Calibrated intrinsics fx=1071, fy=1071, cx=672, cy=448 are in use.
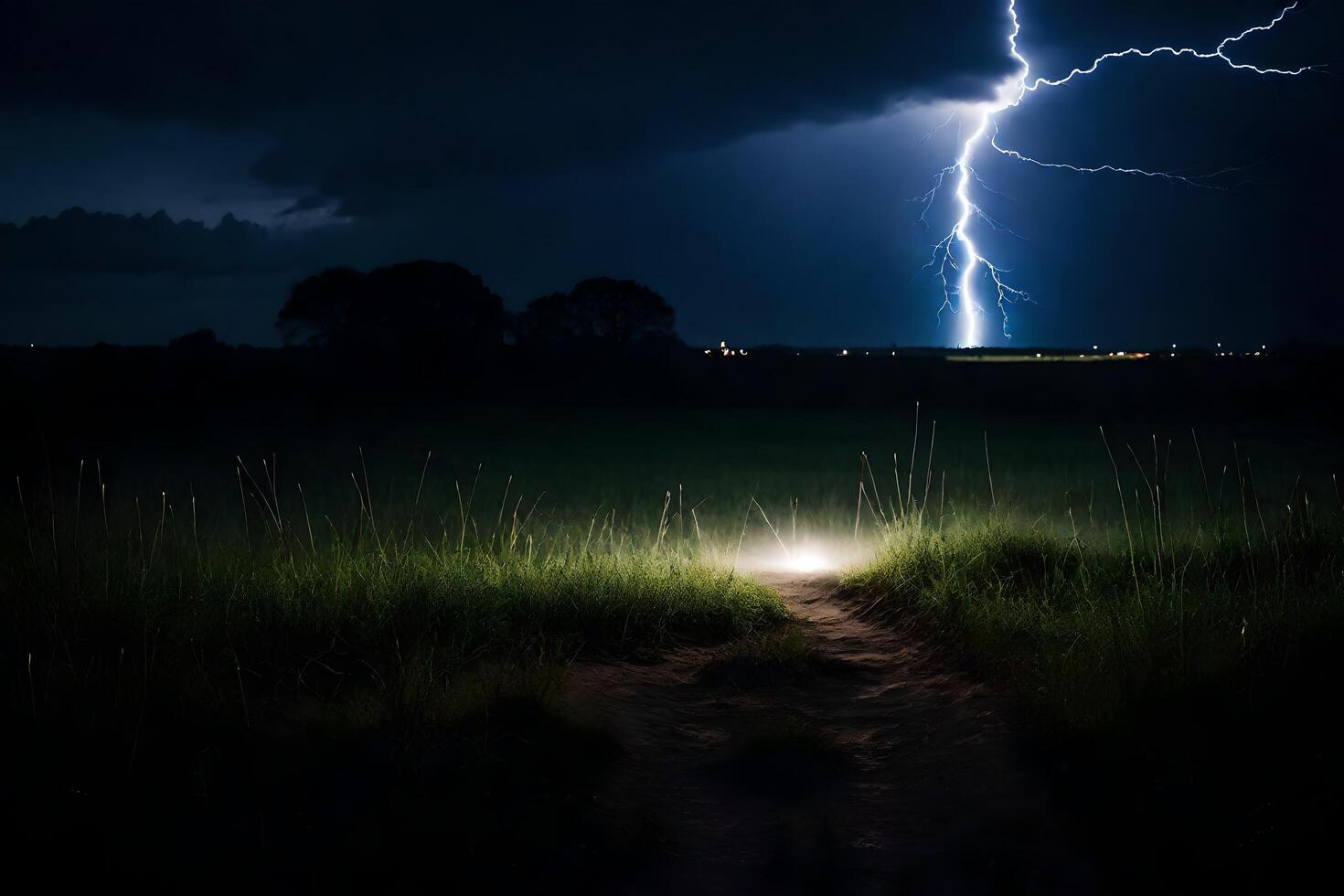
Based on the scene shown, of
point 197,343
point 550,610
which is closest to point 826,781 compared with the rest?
point 550,610

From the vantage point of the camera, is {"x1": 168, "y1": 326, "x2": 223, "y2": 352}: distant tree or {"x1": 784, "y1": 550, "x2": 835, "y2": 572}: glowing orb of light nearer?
{"x1": 784, "y1": 550, "x2": 835, "y2": 572}: glowing orb of light

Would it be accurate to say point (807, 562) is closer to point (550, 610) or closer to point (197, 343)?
point (550, 610)

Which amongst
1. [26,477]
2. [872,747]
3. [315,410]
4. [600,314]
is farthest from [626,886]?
[600,314]

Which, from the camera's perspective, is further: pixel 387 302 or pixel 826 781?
pixel 387 302

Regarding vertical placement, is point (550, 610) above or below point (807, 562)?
above

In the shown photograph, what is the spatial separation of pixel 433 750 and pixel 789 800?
1.80 meters

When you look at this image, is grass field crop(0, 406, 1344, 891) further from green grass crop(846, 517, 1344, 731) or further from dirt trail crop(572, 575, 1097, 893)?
dirt trail crop(572, 575, 1097, 893)

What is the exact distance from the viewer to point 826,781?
223 inches

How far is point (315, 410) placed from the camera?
37875 millimetres

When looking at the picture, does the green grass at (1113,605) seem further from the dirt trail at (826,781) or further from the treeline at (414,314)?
the treeline at (414,314)

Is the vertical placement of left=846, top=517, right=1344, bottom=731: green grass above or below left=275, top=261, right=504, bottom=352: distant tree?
below

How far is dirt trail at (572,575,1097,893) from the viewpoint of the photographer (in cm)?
460

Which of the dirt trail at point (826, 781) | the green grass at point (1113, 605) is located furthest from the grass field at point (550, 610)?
the dirt trail at point (826, 781)

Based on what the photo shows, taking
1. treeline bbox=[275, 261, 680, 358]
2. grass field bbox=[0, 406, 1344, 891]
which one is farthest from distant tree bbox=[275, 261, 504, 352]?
grass field bbox=[0, 406, 1344, 891]
